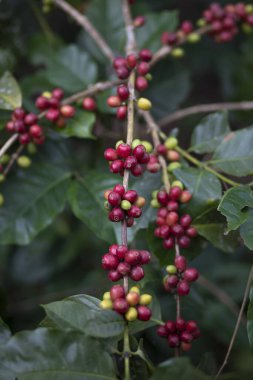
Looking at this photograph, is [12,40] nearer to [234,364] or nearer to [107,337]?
[107,337]

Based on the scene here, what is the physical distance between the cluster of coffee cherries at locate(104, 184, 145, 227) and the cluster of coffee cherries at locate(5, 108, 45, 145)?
393 millimetres

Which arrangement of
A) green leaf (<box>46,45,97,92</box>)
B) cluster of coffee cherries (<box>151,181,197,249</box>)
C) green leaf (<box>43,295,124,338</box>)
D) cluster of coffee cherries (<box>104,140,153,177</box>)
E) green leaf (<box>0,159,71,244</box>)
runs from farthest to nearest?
green leaf (<box>46,45,97,92</box>) → green leaf (<box>0,159,71,244</box>) → cluster of coffee cherries (<box>151,181,197,249</box>) → cluster of coffee cherries (<box>104,140,153,177</box>) → green leaf (<box>43,295,124,338</box>)

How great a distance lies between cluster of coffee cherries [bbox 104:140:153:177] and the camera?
100 cm

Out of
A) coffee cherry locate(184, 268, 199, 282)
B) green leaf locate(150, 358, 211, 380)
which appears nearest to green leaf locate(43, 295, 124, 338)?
green leaf locate(150, 358, 211, 380)

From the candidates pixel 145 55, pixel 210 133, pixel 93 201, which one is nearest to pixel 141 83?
pixel 145 55

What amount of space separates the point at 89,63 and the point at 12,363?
3.50ft

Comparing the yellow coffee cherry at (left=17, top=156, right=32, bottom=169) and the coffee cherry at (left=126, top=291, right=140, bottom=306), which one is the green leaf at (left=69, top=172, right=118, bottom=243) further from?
the coffee cherry at (left=126, top=291, right=140, bottom=306)

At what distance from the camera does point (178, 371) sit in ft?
2.50

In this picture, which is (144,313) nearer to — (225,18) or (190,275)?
(190,275)

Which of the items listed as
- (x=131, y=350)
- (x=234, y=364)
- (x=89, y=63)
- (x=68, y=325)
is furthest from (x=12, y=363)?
(x=234, y=364)

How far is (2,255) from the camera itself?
89.3 inches

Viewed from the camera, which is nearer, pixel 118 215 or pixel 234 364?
pixel 118 215

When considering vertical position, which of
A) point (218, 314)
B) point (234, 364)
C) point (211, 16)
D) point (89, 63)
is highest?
point (211, 16)

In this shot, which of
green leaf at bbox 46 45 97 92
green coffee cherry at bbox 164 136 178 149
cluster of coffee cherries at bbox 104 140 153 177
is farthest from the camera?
green leaf at bbox 46 45 97 92
